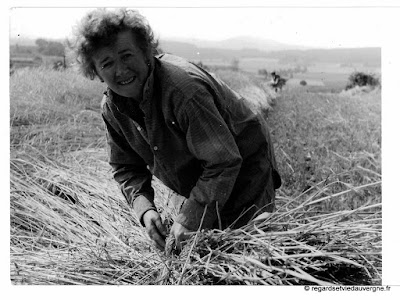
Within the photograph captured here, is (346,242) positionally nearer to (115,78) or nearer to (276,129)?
(115,78)

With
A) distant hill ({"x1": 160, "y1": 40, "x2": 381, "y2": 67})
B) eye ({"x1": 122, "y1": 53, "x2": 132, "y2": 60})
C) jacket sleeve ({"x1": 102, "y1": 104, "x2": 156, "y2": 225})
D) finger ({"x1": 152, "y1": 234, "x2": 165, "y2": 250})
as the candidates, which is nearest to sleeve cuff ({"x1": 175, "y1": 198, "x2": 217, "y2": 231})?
finger ({"x1": 152, "y1": 234, "x2": 165, "y2": 250})

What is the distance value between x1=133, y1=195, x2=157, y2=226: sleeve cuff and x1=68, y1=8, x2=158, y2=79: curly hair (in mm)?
539

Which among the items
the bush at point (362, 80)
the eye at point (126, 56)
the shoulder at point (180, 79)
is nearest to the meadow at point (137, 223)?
the shoulder at point (180, 79)

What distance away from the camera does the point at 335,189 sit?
3.14m

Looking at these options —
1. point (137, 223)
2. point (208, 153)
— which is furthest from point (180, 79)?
point (137, 223)

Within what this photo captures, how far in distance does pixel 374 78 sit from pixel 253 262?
14187 millimetres

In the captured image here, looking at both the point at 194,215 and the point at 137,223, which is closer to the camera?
the point at 194,215

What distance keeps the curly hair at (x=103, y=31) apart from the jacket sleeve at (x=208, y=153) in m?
0.26

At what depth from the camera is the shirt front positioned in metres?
1.62

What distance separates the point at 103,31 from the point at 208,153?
1.66 feet

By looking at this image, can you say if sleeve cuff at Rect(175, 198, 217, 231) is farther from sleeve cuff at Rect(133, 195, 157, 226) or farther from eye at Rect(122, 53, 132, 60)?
eye at Rect(122, 53, 132, 60)

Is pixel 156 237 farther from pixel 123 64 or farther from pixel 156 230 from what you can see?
pixel 123 64

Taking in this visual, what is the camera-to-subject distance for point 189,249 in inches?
66.9
